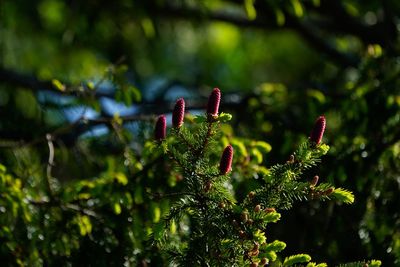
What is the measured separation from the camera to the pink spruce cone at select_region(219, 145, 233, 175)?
97.7 inches

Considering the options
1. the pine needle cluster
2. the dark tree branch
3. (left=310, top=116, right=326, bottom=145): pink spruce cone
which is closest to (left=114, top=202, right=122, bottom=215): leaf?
the pine needle cluster

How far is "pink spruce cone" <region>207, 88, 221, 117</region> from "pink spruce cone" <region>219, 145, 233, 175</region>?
144mm

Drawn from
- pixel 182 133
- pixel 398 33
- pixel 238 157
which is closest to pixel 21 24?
pixel 398 33

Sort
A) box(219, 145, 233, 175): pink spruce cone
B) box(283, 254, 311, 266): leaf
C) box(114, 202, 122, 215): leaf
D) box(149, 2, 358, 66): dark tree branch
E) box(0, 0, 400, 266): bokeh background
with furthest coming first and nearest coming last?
box(149, 2, 358, 66): dark tree branch
box(0, 0, 400, 266): bokeh background
box(114, 202, 122, 215): leaf
box(283, 254, 311, 266): leaf
box(219, 145, 233, 175): pink spruce cone

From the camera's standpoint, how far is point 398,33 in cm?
508

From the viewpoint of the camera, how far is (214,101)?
2525mm

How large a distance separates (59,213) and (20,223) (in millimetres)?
183

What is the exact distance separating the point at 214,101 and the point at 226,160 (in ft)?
0.63

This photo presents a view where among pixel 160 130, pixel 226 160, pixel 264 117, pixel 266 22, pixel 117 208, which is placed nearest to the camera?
pixel 226 160

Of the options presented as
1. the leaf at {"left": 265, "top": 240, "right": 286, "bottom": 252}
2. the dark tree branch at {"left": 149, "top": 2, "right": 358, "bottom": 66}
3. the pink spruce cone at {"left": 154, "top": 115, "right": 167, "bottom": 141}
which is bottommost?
the leaf at {"left": 265, "top": 240, "right": 286, "bottom": 252}

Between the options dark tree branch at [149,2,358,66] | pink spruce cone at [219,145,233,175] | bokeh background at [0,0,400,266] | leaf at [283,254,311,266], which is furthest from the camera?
dark tree branch at [149,2,358,66]

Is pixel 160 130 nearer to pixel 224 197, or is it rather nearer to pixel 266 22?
pixel 224 197

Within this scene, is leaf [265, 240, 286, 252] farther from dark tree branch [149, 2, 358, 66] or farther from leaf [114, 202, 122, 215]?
dark tree branch [149, 2, 358, 66]

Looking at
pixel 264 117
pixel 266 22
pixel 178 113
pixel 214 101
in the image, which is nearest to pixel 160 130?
pixel 178 113
